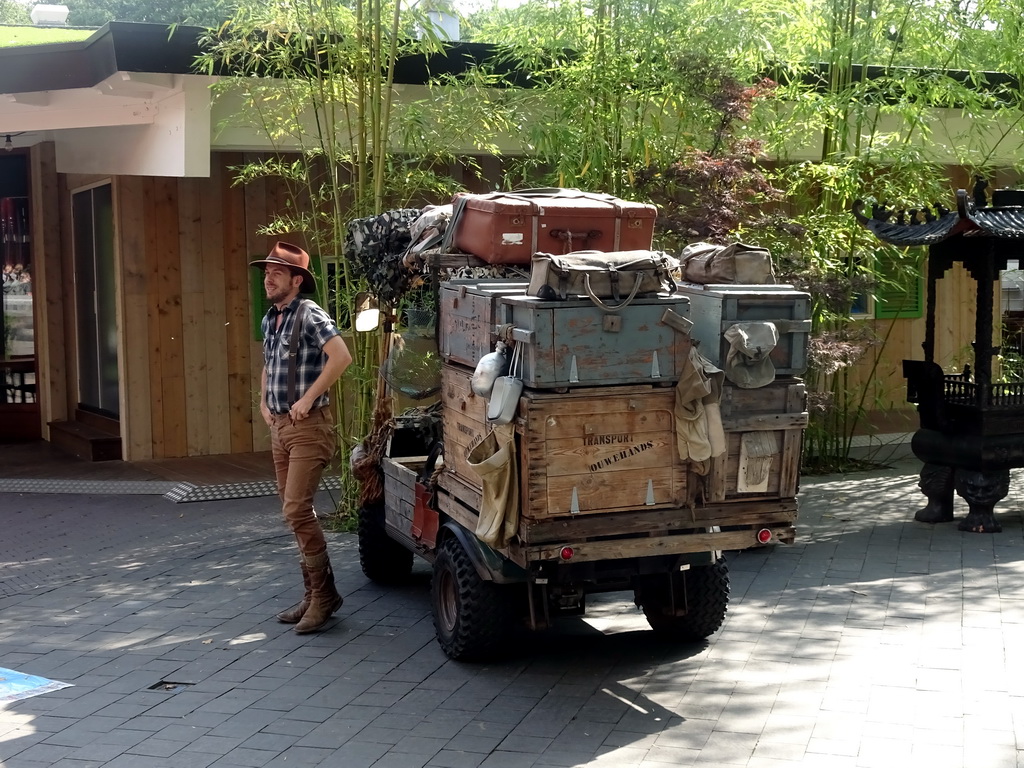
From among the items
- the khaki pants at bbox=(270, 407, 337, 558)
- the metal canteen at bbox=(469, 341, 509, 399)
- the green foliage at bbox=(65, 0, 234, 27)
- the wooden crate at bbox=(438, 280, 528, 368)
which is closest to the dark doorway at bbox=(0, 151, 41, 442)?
the khaki pants at bbox=(270, 407, 337, 558)

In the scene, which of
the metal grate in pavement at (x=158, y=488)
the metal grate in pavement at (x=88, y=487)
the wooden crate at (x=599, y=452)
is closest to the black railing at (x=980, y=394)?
the wooden crate at (x=599, y=452)

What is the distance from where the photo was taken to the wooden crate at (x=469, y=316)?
530 cm

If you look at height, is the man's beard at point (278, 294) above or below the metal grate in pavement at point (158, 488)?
above

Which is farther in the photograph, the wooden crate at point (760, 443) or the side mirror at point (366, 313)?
the side mirror at point (366, 313)

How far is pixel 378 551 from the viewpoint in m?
7.05

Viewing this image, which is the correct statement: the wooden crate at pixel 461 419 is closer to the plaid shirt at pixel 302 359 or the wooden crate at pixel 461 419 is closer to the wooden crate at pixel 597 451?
the wooden crate at pixel 597 451

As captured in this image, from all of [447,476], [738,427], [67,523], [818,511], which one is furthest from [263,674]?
[818,511]

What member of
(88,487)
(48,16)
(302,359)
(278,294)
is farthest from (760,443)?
(48,16)

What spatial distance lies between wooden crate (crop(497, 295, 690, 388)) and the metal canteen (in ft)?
0.34

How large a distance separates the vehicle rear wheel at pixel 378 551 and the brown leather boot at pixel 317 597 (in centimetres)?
79

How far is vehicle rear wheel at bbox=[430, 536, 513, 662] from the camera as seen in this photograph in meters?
5.43

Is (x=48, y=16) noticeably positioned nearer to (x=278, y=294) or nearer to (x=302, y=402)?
(x=278, y=294)

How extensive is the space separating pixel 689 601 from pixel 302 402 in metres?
2.11

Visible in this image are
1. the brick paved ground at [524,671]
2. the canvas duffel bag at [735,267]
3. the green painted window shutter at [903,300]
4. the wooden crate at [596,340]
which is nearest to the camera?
the brick paved ground at [524,671]
